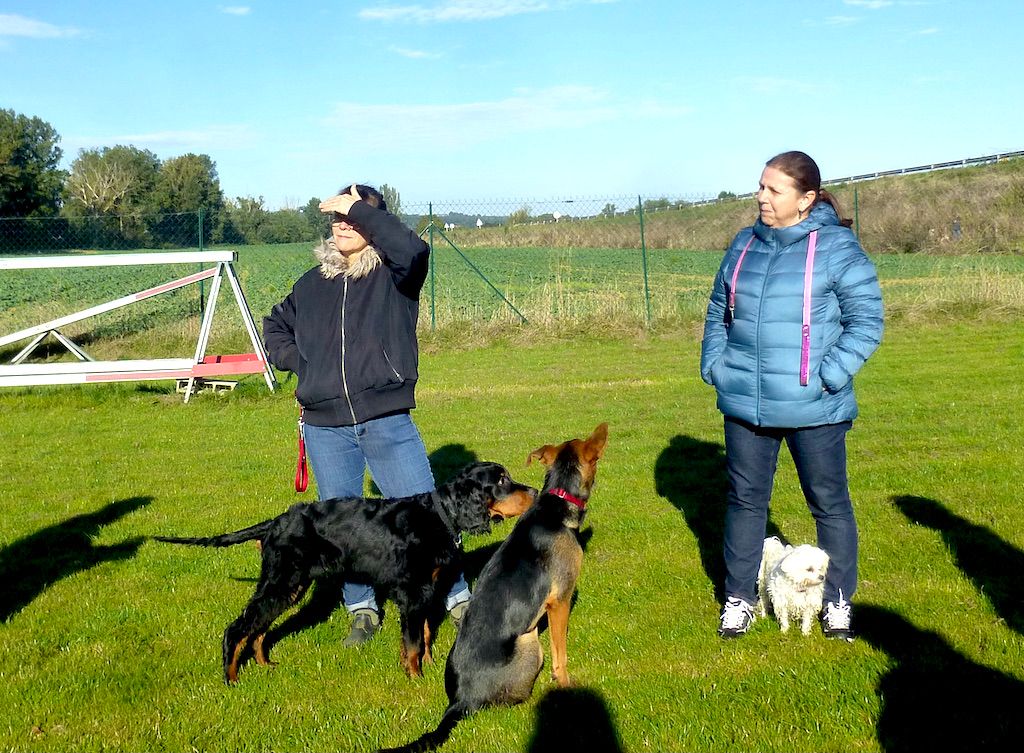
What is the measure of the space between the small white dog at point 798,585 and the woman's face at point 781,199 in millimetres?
1601

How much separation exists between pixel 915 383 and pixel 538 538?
28.1 feet

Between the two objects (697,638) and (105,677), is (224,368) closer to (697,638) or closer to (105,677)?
(105,677)

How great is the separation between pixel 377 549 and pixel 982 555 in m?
A: 3.60

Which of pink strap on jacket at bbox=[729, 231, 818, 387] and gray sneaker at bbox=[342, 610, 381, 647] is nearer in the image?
pink strap on jacket at bbox=[729, 231, 818, 387]

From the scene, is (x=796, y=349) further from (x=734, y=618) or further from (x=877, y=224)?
(x=877, y=224)

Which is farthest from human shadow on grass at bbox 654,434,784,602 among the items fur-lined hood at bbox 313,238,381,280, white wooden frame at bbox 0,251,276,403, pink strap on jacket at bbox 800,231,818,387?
white wooden frame at bbox 0,251,276,403

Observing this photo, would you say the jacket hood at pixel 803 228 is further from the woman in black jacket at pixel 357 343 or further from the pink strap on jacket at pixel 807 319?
the woman in black jacket at pixel 357 343

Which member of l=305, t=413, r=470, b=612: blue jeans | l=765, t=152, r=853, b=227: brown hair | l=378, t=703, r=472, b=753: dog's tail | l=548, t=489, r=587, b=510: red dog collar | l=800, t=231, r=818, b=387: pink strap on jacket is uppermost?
l=765, t=152, r=853, b=227: brown hair

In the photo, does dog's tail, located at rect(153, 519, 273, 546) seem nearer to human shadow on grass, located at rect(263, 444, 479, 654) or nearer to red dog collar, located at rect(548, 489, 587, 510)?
human shadow on grass, located at rect(263, 444, 479, 654)

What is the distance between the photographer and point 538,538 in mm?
4070

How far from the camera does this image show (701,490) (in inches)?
278

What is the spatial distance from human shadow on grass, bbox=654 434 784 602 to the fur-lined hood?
2.62 meters

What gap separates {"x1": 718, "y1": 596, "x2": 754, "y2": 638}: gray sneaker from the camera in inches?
177

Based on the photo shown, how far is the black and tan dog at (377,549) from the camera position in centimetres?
423
